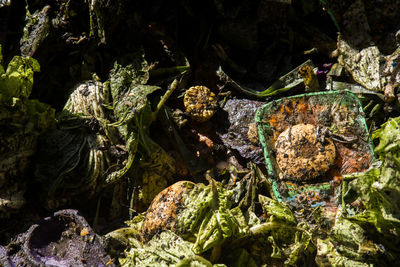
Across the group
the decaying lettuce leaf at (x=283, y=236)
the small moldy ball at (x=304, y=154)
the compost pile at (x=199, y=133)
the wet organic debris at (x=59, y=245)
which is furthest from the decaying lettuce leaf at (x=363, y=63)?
the wet organic debris at (x=59, y=245)

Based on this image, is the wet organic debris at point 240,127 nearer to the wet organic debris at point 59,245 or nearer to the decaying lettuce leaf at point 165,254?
the decaying lettuce leaf at point 165,254

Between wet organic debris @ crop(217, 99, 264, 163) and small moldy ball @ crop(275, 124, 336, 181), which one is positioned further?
wet organic debris @ crop(217, 99, 264, 163)

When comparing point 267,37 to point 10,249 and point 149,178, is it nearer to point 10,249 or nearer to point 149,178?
point 149,178

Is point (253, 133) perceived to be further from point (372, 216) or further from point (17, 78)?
point (17, 78)

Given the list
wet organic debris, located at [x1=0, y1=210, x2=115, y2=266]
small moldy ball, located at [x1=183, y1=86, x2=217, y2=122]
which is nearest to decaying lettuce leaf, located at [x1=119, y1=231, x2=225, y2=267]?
wet organic debris, located at [x1=0, y1=210, x2=115, y2=266]

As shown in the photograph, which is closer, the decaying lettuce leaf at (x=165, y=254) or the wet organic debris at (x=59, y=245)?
the decaying lettuce leaf at (x=165, y=254)

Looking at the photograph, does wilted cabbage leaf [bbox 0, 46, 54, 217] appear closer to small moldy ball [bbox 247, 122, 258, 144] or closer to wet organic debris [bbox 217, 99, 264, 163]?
wet organic debris [bbox 217, 99, 264, 163]

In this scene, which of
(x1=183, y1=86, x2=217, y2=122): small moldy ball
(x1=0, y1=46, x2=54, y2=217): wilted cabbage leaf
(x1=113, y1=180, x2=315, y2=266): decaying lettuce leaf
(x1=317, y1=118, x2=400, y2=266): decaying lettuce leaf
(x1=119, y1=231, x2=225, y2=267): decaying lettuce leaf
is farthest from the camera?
(x1=183, y1=86, x2=217, y2=122): small moldy ball

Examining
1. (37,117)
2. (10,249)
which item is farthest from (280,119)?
(10,249)
